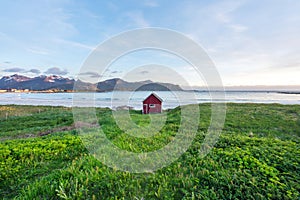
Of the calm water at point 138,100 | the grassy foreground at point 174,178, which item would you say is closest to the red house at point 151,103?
the calm water at point 138,100

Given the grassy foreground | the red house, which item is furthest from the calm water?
the grassy foreground

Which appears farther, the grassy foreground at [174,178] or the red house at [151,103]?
the red house at [151,103]

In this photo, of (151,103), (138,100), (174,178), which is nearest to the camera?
(174,178)

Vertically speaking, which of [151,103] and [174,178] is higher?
[151,103]

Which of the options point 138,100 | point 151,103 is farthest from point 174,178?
point 138,100

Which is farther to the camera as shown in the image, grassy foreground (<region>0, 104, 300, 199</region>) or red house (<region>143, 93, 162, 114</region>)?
red house (<region>143, 93, 162, 114</region>)

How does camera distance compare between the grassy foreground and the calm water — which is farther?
the calm water

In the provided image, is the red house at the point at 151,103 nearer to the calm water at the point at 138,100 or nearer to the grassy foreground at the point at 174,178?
the calm water at the point at 138,100

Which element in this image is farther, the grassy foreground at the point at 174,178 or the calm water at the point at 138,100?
the calm water at the point at 138,100

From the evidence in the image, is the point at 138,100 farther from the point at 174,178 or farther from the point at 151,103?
the point at 174,178

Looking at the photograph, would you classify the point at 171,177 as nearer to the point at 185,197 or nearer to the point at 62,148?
the point at 185,197

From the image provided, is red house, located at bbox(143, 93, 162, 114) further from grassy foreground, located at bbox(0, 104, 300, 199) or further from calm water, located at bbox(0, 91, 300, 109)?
grassy foreground, located at bbox(0, 104, 300, 199)

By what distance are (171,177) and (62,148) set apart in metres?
5.61

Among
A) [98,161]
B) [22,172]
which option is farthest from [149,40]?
[22,172]
